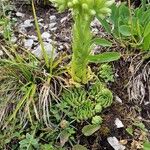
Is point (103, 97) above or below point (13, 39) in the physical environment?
below

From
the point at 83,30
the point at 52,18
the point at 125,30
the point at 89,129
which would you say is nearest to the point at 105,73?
the point at 125,30

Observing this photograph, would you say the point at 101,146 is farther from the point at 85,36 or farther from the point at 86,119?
the point at 85,36

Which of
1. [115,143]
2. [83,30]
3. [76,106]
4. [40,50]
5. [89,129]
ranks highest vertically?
[83,30]

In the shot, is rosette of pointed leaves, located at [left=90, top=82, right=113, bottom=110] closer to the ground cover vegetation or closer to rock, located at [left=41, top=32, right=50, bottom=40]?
the ground cover vegetation

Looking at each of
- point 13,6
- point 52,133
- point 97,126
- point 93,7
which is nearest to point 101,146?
point 97,126

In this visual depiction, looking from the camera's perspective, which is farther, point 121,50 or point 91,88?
point 121,50

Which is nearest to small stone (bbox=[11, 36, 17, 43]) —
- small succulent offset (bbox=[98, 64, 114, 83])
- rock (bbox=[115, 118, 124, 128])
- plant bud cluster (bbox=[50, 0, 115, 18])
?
small succulent offset (bbox=[98, 64, 114, 83])

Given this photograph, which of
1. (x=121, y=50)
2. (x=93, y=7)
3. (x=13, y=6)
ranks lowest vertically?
(x=121, y=50)

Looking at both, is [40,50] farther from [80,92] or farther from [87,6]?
[87,6]
